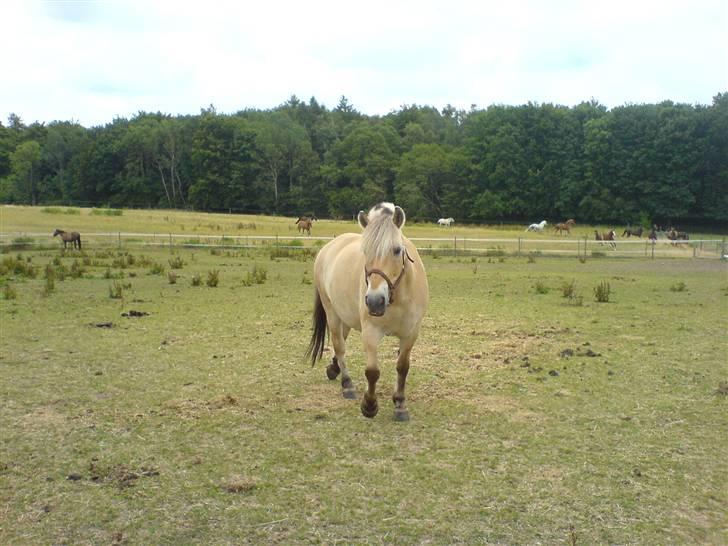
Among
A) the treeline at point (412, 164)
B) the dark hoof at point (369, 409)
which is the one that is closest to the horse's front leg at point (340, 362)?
the dark hoof at point (369, 409)

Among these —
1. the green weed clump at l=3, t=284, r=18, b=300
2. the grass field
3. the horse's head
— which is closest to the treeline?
the green weed clump at l=3, t=284, r=18, b=300

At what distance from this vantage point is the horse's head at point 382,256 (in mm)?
5367

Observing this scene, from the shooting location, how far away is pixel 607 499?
4383 millimetres

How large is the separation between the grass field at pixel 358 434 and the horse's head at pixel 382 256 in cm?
137

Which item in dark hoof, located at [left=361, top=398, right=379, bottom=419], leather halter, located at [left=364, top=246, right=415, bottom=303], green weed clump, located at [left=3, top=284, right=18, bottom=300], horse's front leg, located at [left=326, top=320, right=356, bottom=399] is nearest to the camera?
leather halter, located at [left=364, top=246, right=415, bottom=303]

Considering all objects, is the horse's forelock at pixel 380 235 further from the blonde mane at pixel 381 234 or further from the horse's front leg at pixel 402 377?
the horse's front leg at pixel 402 377

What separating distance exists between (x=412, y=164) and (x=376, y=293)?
71784 mm

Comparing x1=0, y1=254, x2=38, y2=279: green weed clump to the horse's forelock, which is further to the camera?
x1=0, y1=254, x2=38, y2=279: green weed clump

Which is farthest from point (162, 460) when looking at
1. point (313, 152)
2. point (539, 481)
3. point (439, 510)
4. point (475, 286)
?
point (313, 152)

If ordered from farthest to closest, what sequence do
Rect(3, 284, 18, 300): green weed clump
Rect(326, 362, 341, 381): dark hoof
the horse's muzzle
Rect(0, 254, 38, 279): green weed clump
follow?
Rect(0, 254, 38, 279): green weed clump
Rect(3, 284, 18, 300): green weed clump
Rect(326, 362, 341, 381): dark hoof
the horse's muzzle

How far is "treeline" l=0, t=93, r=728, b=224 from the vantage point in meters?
66.9

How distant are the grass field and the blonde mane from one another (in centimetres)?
179

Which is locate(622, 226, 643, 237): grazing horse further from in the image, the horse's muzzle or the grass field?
the horse's muzzle

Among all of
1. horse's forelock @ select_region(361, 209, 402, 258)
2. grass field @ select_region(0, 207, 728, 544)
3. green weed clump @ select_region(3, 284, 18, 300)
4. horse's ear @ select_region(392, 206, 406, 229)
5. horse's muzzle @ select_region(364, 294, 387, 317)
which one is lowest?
grass field @ select_region(0, 207, 728, 544)
